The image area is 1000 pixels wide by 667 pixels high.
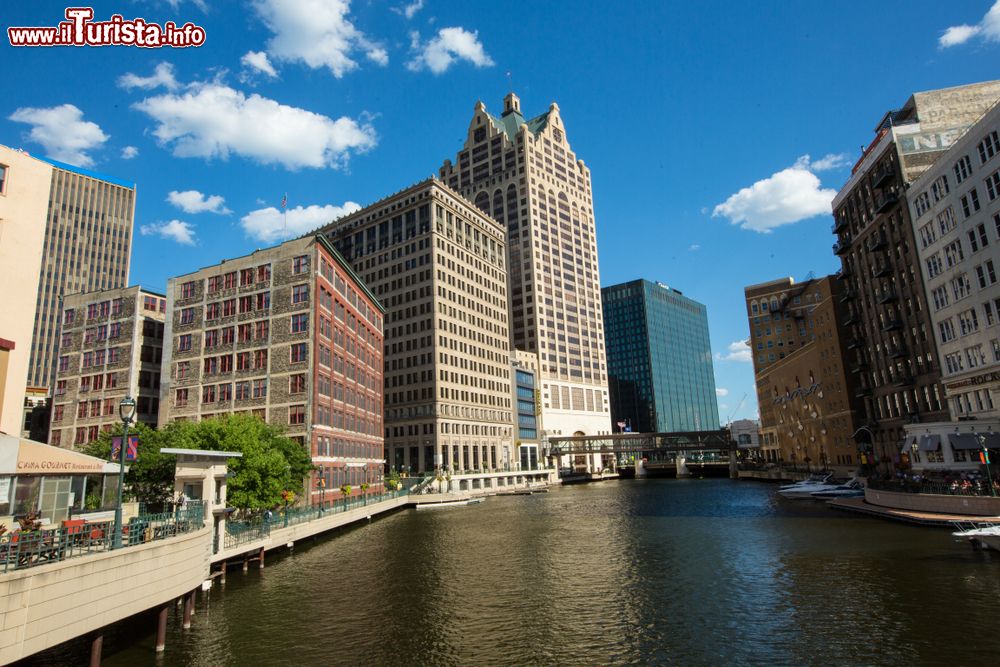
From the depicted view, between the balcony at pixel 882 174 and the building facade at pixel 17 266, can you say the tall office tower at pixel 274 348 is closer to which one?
the building facade at pixel 17 266

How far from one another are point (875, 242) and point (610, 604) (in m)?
68.5

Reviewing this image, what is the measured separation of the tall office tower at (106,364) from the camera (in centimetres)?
7938

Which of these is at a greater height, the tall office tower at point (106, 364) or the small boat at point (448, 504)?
the tall office tower at point (106, 364)

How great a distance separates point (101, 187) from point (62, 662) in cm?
20909

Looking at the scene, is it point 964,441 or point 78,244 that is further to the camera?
point 78,244

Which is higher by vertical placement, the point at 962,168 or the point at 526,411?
the point at 962,168

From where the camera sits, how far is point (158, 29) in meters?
31.4

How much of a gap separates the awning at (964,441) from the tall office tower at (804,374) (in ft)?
90.9

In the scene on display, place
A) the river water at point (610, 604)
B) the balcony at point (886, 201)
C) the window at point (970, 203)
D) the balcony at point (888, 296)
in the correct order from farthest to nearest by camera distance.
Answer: the balcony at point (888, 296)
the balcony at point (886, 201)
the window at point (970, 203)
the river water at point (610, 604)

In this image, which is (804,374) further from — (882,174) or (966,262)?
(966,262)

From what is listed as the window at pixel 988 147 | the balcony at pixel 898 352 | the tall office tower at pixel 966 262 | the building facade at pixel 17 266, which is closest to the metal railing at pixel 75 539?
the building facade at pixel 17 266

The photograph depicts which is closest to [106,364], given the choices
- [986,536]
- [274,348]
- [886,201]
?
[274,348]

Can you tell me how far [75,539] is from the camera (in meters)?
21.1

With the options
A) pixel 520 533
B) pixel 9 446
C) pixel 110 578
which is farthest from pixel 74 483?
pixel 520 533
